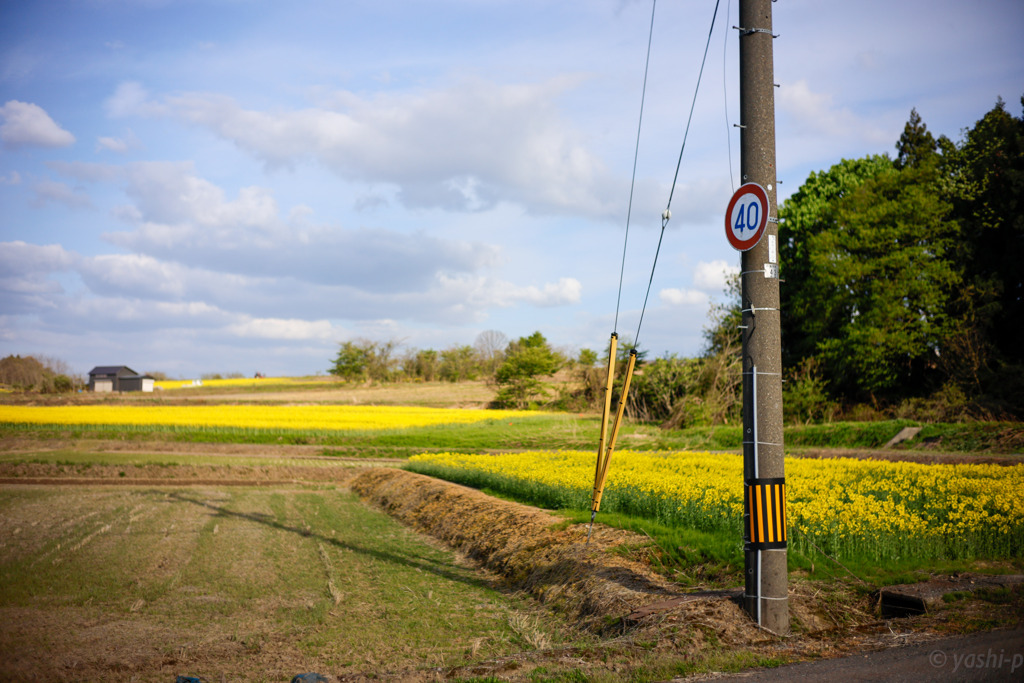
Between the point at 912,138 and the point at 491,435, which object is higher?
the point at 912,138

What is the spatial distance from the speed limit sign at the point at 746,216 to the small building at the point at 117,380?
302ft

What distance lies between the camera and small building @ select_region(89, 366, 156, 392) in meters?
85.4

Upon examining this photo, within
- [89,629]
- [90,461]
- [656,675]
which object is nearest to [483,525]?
[89,629]

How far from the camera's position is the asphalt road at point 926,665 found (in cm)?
466

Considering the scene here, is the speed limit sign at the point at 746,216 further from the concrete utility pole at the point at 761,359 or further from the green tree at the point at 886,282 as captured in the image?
the green tree at the point at 886,282

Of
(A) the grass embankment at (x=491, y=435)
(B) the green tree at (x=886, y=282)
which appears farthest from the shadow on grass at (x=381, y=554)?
(B) the green tree at (x=886, y=282)

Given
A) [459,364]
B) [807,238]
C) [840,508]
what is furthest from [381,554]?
[459,364]

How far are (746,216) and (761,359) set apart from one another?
53.0 inches

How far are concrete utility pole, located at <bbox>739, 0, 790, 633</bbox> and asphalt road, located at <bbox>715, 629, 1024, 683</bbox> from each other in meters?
0.85

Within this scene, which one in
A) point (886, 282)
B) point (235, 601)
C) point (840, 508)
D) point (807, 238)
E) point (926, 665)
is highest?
point (807, 238)

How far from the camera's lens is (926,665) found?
16.0 feet

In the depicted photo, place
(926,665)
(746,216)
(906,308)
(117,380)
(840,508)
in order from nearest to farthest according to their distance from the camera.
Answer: (926,665)
(746,216)
(840,508)
(906,308)
(117,380)

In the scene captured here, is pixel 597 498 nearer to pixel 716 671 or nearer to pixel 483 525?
pixel 716 671

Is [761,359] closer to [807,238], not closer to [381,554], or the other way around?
[381,554]
